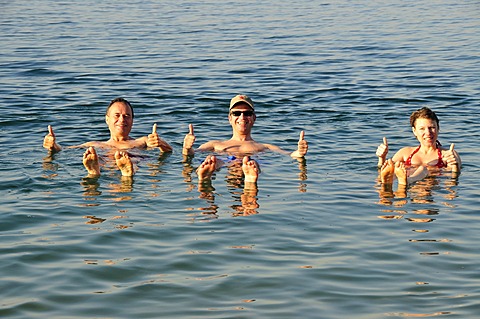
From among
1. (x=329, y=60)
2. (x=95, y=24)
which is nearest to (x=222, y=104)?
(x=329, y=60)

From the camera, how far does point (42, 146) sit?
46.0 ft

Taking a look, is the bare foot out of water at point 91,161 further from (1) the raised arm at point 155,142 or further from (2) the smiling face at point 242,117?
(2) the smiling face at point 242,117

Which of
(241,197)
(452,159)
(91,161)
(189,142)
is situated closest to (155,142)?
(189,142)

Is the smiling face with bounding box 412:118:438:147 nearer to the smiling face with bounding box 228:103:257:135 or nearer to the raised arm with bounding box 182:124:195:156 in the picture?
the smiling face with bounding box 228:103:257:135

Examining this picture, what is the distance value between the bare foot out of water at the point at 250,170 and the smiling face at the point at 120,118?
287 centimetres

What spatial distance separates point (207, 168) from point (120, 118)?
2670mm

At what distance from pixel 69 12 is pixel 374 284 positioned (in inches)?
1152

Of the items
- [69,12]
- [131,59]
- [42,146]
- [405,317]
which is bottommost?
Answer: [405,317]

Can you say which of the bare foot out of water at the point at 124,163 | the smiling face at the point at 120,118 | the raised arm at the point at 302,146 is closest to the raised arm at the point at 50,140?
the smiling face at the point at 120,118

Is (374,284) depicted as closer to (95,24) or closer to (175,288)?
(175,288)

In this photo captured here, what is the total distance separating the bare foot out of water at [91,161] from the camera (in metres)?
11.5

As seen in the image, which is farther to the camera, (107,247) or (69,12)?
(69,12)

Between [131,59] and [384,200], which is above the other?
[131,59]

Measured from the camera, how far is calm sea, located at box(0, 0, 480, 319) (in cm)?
792
